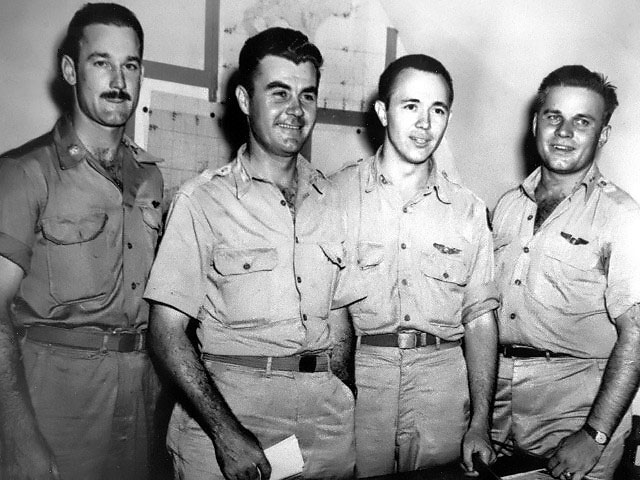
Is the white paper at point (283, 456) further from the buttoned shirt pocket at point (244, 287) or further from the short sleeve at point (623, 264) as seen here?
the short sleeve at point (623, 264)

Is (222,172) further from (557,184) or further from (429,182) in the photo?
(557,184)

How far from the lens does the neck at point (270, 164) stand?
7.57 ft

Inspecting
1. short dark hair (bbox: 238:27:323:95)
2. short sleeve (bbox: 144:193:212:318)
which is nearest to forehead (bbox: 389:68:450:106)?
A: short dark hair (bbox: 238:27:323:95)

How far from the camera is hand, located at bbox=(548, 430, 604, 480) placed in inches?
74.7

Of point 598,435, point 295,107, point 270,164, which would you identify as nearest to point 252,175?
point 270,164

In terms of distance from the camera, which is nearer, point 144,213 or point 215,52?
point 144,213

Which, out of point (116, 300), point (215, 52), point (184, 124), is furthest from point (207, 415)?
point (215, 52)

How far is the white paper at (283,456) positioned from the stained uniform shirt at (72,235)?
80cm

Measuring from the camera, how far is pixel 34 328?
82.0 inches

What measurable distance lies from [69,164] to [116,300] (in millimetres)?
571

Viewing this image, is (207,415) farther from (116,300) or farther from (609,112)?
(609,112)

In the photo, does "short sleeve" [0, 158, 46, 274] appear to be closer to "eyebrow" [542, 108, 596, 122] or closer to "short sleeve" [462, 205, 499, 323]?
"short sleeve" [462, 205, 499, 323]

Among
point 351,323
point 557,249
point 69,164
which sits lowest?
point 351,323

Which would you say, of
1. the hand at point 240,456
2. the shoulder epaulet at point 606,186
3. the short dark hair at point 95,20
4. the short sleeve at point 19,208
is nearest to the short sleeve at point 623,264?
the shoulder epaulet at point 606,186
